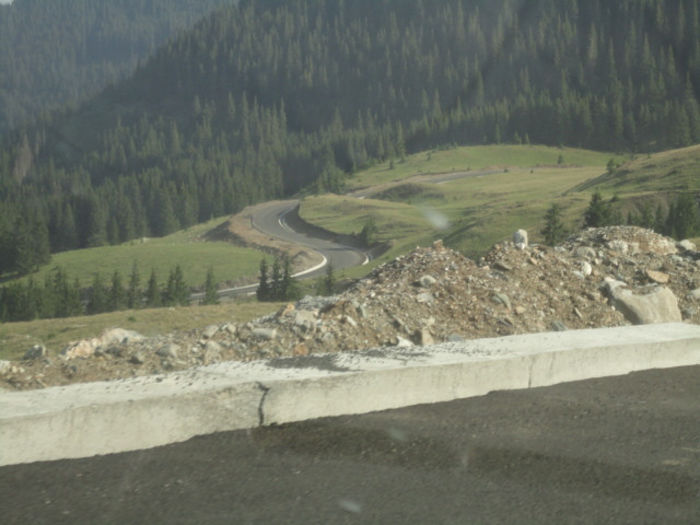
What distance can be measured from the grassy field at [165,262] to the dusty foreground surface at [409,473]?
87405mm

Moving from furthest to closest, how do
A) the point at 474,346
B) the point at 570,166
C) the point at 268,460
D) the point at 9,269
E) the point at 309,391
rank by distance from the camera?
the point at 570,166 → the point at 9,269 → the point at 474,346 → the point at 309,391 → the point at 268,460

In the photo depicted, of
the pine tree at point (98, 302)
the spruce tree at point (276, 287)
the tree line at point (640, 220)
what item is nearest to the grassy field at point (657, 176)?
the tree line at point (640, 220)

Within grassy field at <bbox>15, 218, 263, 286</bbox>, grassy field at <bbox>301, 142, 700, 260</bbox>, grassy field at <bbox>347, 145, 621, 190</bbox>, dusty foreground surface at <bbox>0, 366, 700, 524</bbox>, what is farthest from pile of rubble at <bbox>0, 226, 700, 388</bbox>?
grassy field at <bbox>347, 145, 621, 190</bbox>

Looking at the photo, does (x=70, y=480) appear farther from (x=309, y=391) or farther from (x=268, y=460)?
(x=309, y=391)

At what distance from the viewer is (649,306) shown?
11.1m

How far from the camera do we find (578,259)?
12648mm

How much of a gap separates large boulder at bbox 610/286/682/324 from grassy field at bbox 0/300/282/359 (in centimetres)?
1010

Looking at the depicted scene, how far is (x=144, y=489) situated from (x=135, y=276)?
87934 millimetres

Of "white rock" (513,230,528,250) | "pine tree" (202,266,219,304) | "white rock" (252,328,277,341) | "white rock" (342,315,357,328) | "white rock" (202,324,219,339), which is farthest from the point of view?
"pine tree" (202,266,219,304)

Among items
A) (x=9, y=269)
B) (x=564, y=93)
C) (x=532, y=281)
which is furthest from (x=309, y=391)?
(x=564, y=93)

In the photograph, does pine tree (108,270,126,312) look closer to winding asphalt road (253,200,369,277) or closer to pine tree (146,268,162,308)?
pine tree (146,268,162,308)

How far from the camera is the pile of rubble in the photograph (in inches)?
341

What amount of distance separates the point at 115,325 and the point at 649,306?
14608 millimetres

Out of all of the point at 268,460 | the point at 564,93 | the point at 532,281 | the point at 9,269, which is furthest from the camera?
the point at 564,93
